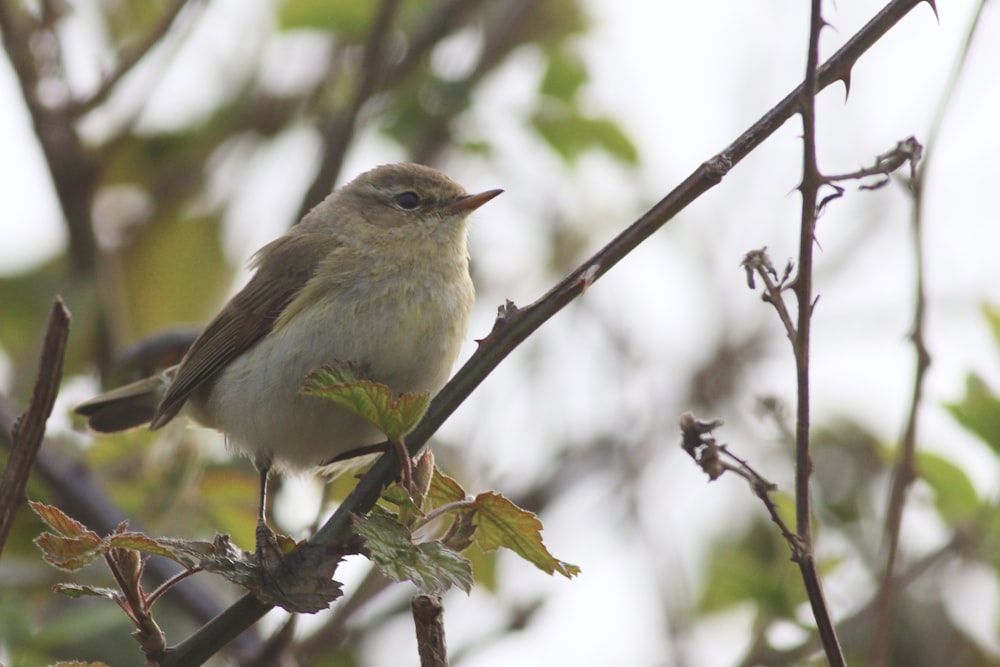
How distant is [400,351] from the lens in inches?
130

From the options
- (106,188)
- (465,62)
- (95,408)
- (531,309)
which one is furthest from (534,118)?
(531,309)

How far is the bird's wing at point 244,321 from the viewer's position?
3697 mm

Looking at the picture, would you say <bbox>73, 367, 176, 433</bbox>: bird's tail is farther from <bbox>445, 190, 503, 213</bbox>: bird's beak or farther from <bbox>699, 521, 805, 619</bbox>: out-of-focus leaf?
<bbox>699, 521, 805, 619</bbox>: out-of-focus leaf

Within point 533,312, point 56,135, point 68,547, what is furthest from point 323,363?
point 56,135

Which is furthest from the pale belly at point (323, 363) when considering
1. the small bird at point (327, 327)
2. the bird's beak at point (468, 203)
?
the bird's beak at point (468, 203)

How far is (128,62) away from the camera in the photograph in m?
4.03

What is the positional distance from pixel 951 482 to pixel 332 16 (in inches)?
111

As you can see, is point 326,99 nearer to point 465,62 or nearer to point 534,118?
point 465,62

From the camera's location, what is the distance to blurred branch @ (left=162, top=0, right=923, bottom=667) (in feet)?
5.42

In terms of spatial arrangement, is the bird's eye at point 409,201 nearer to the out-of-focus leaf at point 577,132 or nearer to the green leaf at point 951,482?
the out-of-focus leaf at point 577,132

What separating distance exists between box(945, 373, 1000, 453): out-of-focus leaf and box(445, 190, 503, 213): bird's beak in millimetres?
1639

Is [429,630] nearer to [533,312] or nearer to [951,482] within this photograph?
[533,312]

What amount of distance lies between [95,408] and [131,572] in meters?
2.44

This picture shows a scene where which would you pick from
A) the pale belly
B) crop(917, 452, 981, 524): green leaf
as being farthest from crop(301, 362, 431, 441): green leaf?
crop(917, 452, 981, 524): green leaf
